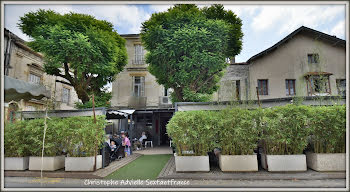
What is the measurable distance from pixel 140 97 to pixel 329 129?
1334 cm

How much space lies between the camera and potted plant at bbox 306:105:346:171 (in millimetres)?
4957

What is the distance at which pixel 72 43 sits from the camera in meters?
9.45

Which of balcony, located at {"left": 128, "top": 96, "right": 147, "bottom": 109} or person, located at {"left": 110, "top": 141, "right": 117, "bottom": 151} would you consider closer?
person, located at {"left": 110, "top": 141, "right": 117, "bottom": 151}

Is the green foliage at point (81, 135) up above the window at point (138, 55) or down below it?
below

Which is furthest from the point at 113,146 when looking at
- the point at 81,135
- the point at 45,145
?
the point at 45,145

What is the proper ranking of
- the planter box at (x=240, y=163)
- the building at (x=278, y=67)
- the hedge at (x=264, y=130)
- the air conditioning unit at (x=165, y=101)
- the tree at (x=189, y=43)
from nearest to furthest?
the hedge at (x=264, y=130) < the planter box at (x=240, y=163) < the tree at (x=189, y=43) < the building at (x=278, y=67) < the air conditioning unit at (x=165, y=101)

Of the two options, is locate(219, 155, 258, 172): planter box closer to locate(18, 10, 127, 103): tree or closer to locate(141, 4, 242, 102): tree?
locate(141, 4, 242, 102): tree

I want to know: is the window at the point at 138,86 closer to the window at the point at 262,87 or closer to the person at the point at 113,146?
the person at the point at 113,146

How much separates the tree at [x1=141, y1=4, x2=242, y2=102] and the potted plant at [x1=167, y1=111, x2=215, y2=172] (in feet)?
13.6

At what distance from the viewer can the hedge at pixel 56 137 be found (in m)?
5.80

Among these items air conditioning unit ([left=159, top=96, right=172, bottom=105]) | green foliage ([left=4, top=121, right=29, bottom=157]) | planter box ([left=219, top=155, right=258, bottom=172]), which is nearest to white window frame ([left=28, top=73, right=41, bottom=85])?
air conditioning unit ([left=159, top=96, right=172, bottom=105])

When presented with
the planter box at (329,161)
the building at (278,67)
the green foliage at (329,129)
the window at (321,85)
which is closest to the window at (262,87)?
the building at (278,67)

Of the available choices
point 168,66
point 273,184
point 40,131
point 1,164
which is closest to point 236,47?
point 168,66

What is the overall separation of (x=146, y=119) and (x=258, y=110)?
39.3ft
